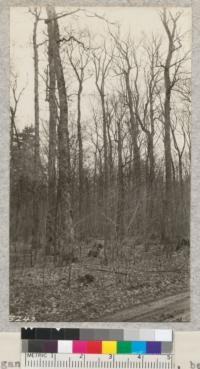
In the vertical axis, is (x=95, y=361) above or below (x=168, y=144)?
below

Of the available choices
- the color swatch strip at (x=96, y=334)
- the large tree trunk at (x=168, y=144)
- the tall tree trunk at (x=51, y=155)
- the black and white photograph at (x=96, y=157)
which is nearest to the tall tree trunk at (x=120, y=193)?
the black and white photograph at (x=96, y=157)

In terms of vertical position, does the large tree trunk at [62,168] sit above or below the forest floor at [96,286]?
above

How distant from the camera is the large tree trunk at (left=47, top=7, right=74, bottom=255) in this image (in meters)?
2.10

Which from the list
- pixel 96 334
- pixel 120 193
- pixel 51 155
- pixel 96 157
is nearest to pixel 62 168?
pixel 51 155

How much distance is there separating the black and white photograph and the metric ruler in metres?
0.22

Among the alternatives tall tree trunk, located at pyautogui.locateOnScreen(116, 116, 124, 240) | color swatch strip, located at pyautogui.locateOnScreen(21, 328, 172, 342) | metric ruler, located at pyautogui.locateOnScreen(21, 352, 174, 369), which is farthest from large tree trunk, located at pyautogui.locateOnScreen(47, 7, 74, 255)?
metric ruler, located at pyautogui.locateOnScreen(21, 352, 174, 369)

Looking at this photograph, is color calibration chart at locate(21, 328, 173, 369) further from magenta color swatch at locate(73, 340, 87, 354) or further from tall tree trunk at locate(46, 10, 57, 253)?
tall tree trunk at locate(46, 10, 57, 253)

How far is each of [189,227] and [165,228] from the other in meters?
0.14

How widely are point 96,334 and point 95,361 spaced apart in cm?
16

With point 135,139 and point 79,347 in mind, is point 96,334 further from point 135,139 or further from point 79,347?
point 135,139

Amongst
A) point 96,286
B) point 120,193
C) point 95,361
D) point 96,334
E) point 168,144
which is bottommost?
point 95,361

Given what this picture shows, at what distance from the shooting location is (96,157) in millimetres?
2102

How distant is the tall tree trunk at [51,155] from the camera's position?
2.09 metres

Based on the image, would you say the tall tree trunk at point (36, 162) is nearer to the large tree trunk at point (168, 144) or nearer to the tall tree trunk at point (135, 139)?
the tall tree trunk at point (135, 139)
